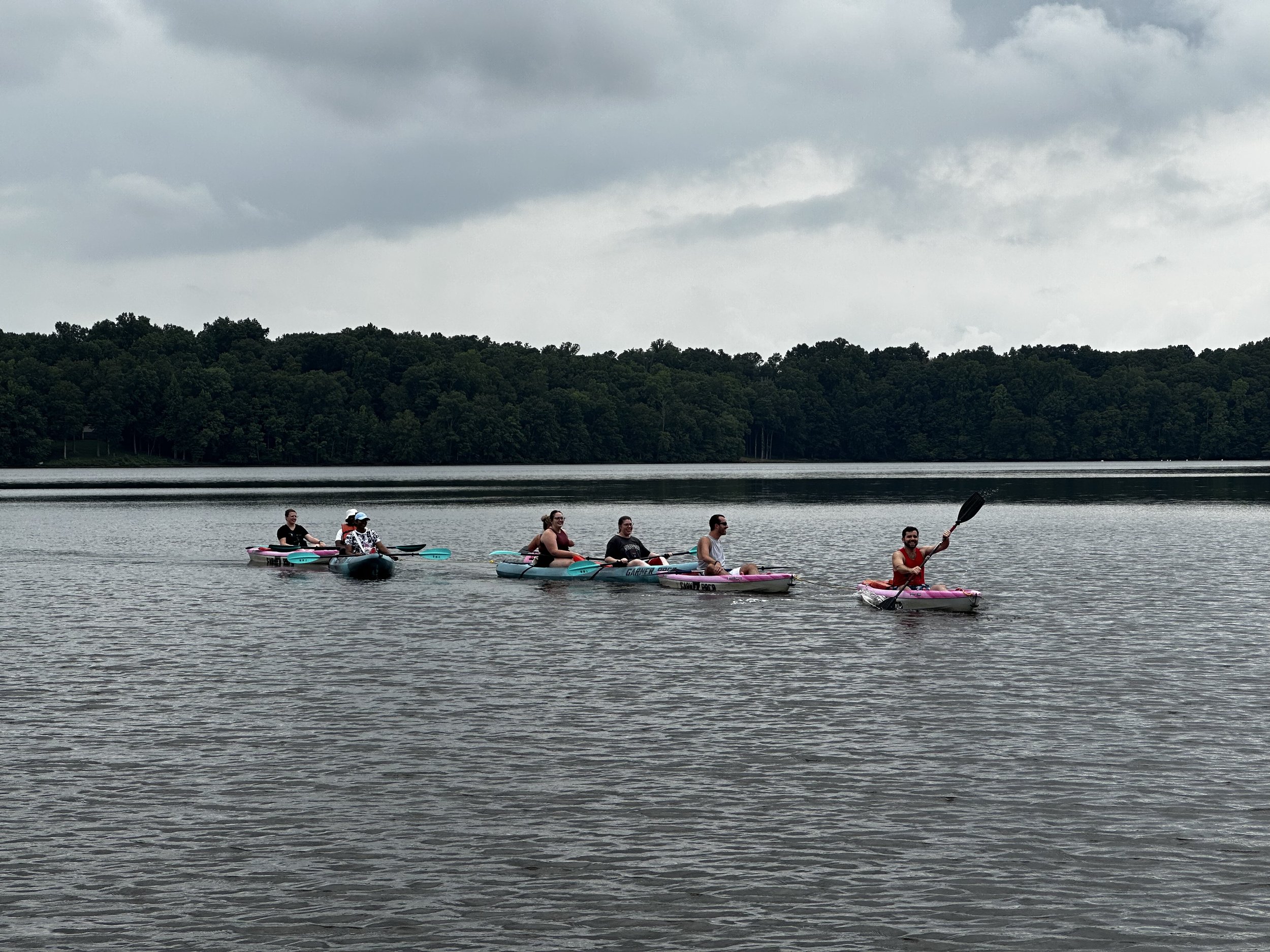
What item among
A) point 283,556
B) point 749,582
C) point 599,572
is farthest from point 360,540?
point 749,582

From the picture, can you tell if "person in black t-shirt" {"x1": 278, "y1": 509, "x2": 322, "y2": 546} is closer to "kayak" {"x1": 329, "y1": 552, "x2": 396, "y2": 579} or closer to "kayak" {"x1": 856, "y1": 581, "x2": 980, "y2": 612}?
"kayak" {"x1": 329, "y1": 552, "x2": 396, "y2": 579}

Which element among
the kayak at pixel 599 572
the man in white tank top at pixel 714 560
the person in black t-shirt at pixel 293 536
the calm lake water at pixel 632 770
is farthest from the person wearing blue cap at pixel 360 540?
the man in white tank top at pixel 714 560

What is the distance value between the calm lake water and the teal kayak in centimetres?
136

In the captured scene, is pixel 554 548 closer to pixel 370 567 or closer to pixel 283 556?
pixel 370 567

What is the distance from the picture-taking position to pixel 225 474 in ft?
608

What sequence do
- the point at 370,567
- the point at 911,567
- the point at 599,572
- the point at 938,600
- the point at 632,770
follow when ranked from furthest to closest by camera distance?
the point at 370,567
the point at 599,572
the point at 911,567
the point at 938,600
the point at 632,770

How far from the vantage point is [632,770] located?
621 inches

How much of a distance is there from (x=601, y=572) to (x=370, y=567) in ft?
23.3

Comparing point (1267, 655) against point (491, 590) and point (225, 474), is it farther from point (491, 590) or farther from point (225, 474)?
point (225, 474)

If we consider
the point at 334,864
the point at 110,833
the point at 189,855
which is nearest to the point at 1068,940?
the point at 334,864

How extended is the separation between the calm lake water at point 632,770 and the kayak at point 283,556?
21.6 feet

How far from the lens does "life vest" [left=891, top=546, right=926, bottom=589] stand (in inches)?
1235

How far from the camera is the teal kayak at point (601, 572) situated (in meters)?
38.2

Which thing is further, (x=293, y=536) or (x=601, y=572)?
(x=293, y=536)
